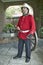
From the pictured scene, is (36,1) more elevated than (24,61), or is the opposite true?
(36,1)

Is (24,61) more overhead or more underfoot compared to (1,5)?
more underfoot

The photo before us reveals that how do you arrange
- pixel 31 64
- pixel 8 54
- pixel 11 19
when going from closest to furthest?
pixel 31 64 → pixel 8 54 → pixel 11 19

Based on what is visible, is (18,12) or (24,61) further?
(18,12)

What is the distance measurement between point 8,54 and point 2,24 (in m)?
3.06

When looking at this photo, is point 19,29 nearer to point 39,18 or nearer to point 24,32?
point 24,32

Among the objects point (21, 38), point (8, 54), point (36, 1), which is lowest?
point (8, 54)

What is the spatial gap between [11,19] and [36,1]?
1.47m

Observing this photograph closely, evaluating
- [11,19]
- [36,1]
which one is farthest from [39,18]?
[11,19]

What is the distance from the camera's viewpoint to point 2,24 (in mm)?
7273

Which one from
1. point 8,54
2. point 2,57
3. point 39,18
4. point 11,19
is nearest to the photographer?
point 2,57

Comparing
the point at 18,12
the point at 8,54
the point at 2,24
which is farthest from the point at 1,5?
the point at 8,54

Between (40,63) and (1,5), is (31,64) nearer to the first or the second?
(40,63)

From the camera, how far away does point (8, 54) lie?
4.39 m

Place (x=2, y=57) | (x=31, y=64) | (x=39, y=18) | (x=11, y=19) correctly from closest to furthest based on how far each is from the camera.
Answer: (x=31, y=64), (x=2, y=57), (x=39, y=18), (x=11, y=19)
